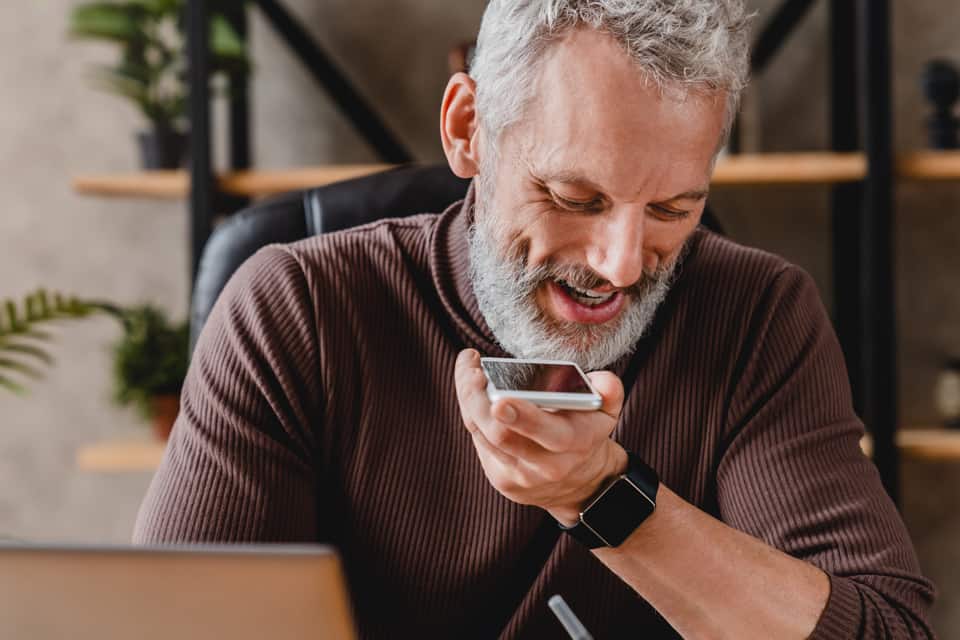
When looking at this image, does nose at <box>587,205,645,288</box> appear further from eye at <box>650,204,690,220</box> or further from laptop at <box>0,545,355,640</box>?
laptop at <box>0,545,355,640</box>

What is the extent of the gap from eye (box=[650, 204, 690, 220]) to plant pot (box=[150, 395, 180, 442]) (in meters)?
1.16

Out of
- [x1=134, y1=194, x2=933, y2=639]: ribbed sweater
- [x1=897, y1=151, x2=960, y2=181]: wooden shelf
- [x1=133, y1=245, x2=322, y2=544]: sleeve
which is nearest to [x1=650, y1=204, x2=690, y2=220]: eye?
[x1=134, y1=194, x2=933, y2=639]: ribbed sweater

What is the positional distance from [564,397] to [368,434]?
1.23 feet

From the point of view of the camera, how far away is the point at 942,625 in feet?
6.53

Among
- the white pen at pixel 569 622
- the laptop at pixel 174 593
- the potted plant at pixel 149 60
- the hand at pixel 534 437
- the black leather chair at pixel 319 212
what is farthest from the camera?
the potted plant at pixel 149 60

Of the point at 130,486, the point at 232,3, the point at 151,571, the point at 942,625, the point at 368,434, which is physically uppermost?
the point at 232,3

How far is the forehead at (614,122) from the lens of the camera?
85 cm

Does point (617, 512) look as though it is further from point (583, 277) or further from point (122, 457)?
point (122, 457)

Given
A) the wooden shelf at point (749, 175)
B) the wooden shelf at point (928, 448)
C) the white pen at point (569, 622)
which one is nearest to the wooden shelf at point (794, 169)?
the wooden shelf at point (749, 175)

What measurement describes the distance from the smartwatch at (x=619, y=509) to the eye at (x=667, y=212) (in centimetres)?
24

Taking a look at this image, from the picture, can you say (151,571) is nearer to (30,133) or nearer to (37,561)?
(37,561)

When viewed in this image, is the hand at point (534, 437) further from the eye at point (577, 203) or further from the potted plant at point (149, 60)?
the potted plant at point (149, 60)

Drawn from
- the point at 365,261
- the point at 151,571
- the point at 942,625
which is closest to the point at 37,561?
the point at 151,571

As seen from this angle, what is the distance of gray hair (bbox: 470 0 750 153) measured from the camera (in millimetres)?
853
